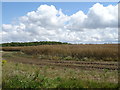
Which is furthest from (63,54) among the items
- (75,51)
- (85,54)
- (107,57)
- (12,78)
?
(12,78)

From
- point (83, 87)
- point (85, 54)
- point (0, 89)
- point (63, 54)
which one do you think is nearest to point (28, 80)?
point (0, 89)

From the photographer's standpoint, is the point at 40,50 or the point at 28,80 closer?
the point at 28,80

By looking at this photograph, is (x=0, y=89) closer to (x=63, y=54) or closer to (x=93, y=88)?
(x=93, y=88)

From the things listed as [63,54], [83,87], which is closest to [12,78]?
[83,87]

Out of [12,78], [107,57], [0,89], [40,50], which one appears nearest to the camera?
[0,89]

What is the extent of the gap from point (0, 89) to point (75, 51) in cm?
1680

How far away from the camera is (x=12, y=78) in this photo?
7.88 meters

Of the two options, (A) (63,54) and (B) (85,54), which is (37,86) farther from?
(A) (63,54)

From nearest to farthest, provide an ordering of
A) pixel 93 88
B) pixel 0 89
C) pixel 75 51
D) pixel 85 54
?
pixel 93 88 < pixel 0 89 < pixel 85 54 < pixel 75 51

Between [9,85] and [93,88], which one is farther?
[9,85]

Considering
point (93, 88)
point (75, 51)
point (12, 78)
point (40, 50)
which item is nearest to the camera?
point (93, 88)

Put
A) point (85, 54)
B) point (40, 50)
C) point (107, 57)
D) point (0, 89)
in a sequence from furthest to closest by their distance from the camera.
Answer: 1. point (40, 50)
2. point (85, 54)
3. point (107, 57)
4. point (0, 89)

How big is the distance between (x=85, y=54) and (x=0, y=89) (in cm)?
1557

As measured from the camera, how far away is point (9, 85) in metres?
7.23
